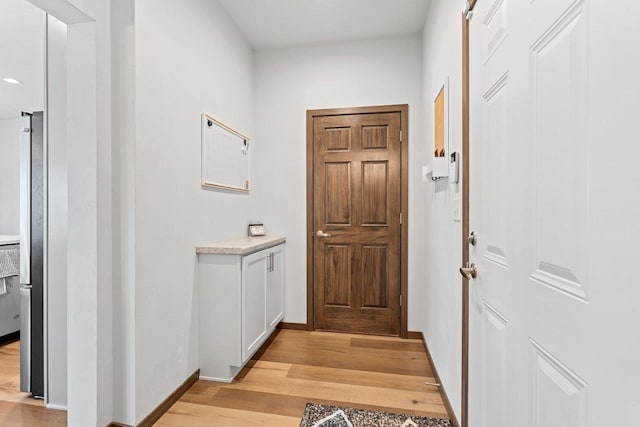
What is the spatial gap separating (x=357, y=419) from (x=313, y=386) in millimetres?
452

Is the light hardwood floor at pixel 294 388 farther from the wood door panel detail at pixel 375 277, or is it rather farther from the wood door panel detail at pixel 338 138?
the wood door panel detail at pixel 338 138

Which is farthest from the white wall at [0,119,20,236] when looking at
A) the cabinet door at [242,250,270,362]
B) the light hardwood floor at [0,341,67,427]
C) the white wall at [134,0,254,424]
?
the cabinet door at [242,250,270,362]

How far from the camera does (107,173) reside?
65.1 inches

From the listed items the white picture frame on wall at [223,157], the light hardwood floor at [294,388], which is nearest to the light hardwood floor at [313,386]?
the light hardwood floor at [294,388]

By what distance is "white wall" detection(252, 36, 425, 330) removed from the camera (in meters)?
3.06

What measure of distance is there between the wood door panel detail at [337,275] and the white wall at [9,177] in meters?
4.78

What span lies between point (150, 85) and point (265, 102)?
5.43 feet

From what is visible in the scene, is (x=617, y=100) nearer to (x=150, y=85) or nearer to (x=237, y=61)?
(x=150, y=85)

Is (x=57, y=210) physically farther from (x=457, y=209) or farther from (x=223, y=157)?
(x=457, y=209)

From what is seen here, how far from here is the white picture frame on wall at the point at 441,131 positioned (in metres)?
1.93

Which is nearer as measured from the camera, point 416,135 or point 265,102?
point 416,135

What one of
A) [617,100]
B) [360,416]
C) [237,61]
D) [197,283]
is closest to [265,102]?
[237,61]

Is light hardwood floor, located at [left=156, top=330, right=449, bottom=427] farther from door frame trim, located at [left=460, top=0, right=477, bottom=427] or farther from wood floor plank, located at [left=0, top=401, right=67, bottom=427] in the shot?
wood floor plank, located at [left=0, top=401, right=67, bottom=427]

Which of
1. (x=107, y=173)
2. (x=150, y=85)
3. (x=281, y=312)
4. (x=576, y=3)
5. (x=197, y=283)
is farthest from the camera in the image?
(x=281, y=312)
